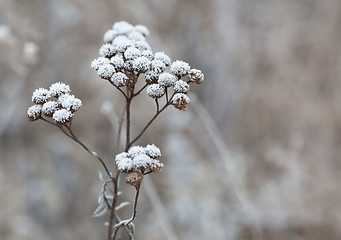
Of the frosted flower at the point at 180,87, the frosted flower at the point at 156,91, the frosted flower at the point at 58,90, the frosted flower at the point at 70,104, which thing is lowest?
the frosted flower at the point at 70,104

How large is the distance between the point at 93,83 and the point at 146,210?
2.05 meters

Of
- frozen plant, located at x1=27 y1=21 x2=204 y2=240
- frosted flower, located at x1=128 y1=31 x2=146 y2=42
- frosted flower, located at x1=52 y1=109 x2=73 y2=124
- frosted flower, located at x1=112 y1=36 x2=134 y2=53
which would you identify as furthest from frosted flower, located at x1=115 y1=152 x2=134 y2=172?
frosted flower, located at x1=128 y1=31 x2=146 y2=42

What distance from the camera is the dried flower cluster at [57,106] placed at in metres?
1.46

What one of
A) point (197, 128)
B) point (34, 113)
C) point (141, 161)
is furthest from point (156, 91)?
point (197, 128)

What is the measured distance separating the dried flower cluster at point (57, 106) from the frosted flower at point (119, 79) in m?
0.16

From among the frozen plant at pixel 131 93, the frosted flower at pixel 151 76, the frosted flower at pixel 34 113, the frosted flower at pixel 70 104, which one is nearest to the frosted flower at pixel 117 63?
the frozen plant at pixel 131 93

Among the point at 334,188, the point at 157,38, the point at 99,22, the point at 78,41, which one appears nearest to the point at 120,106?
the point at 157,38

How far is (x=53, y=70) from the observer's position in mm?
4059

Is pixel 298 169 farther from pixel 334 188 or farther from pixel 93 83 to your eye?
pixel 93 83

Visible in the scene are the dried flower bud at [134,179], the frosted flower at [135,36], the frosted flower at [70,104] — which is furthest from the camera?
the frosted flower at [135,36]

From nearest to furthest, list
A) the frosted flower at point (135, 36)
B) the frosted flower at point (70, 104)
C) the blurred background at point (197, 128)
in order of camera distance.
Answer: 1. the frosted flower at point (70, 104)
2. the frosted flower at point (135, 36)
3. the blurred background at point (197, 128)

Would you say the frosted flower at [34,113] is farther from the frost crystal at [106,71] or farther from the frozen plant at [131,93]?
the frost crystal at [106,71]

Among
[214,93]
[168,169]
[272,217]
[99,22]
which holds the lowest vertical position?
[272,217]

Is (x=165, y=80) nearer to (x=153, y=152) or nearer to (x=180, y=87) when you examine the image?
(x=180, y=87)
